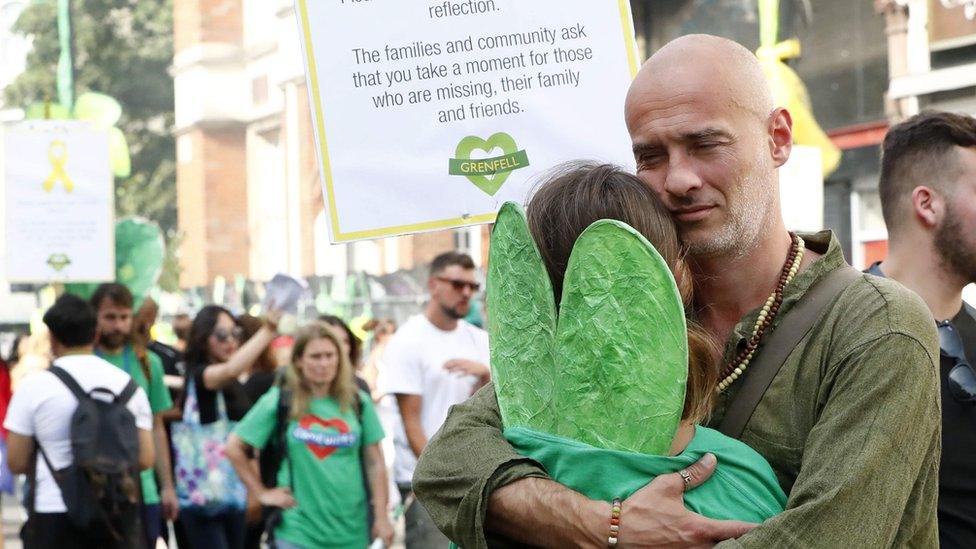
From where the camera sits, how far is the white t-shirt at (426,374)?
7852 millimetres

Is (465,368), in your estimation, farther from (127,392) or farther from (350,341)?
(127,392)

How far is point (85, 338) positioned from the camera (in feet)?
23.7

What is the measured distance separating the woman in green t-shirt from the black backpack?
0.64 m

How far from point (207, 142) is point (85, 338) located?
1059 inches

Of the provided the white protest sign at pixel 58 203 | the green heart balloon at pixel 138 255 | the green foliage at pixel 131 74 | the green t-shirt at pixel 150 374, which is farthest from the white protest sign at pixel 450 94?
the green foliage at pixel 131 74

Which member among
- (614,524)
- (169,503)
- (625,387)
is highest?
(625,387)

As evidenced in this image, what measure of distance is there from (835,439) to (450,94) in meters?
1.53

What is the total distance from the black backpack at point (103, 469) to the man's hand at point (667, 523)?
5.12m

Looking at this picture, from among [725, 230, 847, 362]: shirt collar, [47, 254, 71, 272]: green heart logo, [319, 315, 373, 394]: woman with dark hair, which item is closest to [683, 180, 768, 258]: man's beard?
[725, 230, 847, 362]: shirt collar

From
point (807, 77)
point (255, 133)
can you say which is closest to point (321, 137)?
point (807, 77)

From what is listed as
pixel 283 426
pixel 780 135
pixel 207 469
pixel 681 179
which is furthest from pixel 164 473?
pixel 681 179

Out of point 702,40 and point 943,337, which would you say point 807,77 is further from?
point 702,40

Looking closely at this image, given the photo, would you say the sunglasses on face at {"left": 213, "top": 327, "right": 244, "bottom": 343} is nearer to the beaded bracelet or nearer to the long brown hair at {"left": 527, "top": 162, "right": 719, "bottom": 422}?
the long brown hair at {"left": 527, "top": 162, "right": 719, "bottom": 422}

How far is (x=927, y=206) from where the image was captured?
159 inches
